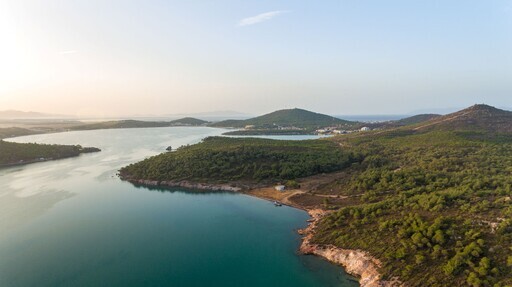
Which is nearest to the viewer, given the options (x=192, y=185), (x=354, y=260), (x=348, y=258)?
(x=354, y=260)

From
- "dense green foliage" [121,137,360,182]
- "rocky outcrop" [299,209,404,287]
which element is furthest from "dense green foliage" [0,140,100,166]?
"rocky outcrop" [299,209,404,287]

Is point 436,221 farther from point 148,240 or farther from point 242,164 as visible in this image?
point 242,164

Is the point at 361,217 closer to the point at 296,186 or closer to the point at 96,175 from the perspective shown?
the point at 296,186

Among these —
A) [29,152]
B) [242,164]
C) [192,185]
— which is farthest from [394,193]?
[29,152]

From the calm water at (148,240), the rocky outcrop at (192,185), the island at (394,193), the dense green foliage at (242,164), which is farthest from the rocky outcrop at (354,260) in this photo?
the dense green foliage at (242,164)

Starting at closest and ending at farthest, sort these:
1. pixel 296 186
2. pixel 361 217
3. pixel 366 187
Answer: pixel 361 217 < pixel 366 187 < pixel 296 186

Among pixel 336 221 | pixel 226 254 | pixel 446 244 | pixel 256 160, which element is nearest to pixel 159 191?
pixel 256 160
